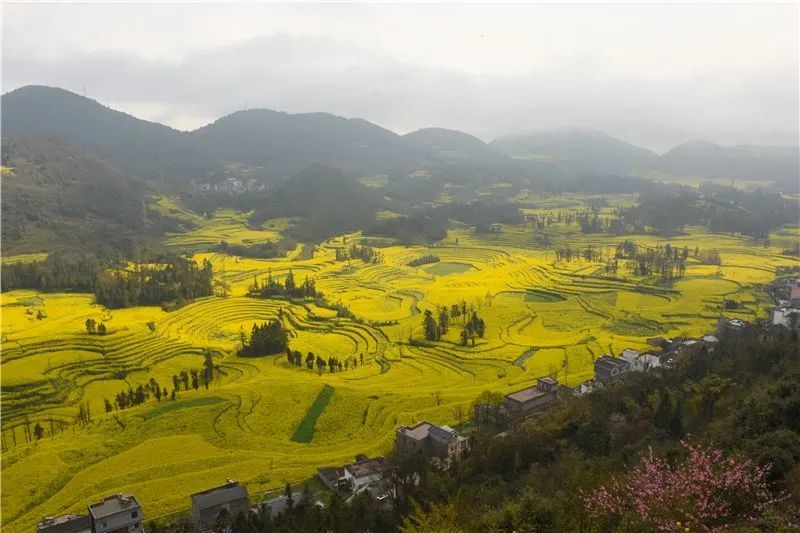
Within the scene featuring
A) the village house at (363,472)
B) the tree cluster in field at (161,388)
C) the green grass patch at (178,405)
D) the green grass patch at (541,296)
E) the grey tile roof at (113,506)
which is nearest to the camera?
the grey tile roof at (113,506)

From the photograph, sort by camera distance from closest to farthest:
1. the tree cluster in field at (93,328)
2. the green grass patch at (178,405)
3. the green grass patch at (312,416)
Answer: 1. the green grass patch at (312,416)
2. the green grass patch at (178,405)
3. the tree cluster in field at (93,328)

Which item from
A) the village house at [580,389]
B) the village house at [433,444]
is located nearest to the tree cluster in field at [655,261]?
the village house at [580,389]

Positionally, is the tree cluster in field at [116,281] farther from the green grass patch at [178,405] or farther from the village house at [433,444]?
the village house at [433,444]

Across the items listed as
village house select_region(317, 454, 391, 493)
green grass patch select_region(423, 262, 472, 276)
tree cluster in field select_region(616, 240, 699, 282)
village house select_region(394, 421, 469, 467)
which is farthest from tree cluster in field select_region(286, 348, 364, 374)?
tree cluster in field select_region(616, 240, 699, 282)

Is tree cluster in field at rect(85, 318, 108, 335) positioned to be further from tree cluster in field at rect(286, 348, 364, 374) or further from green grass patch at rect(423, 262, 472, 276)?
green grass patch at rect(423, 262, 472, 276)

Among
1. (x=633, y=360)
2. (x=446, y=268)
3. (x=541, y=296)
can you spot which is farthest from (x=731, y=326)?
(x=446, y=268)

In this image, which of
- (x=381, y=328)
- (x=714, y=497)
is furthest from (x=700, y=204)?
(x=714, y=497)
